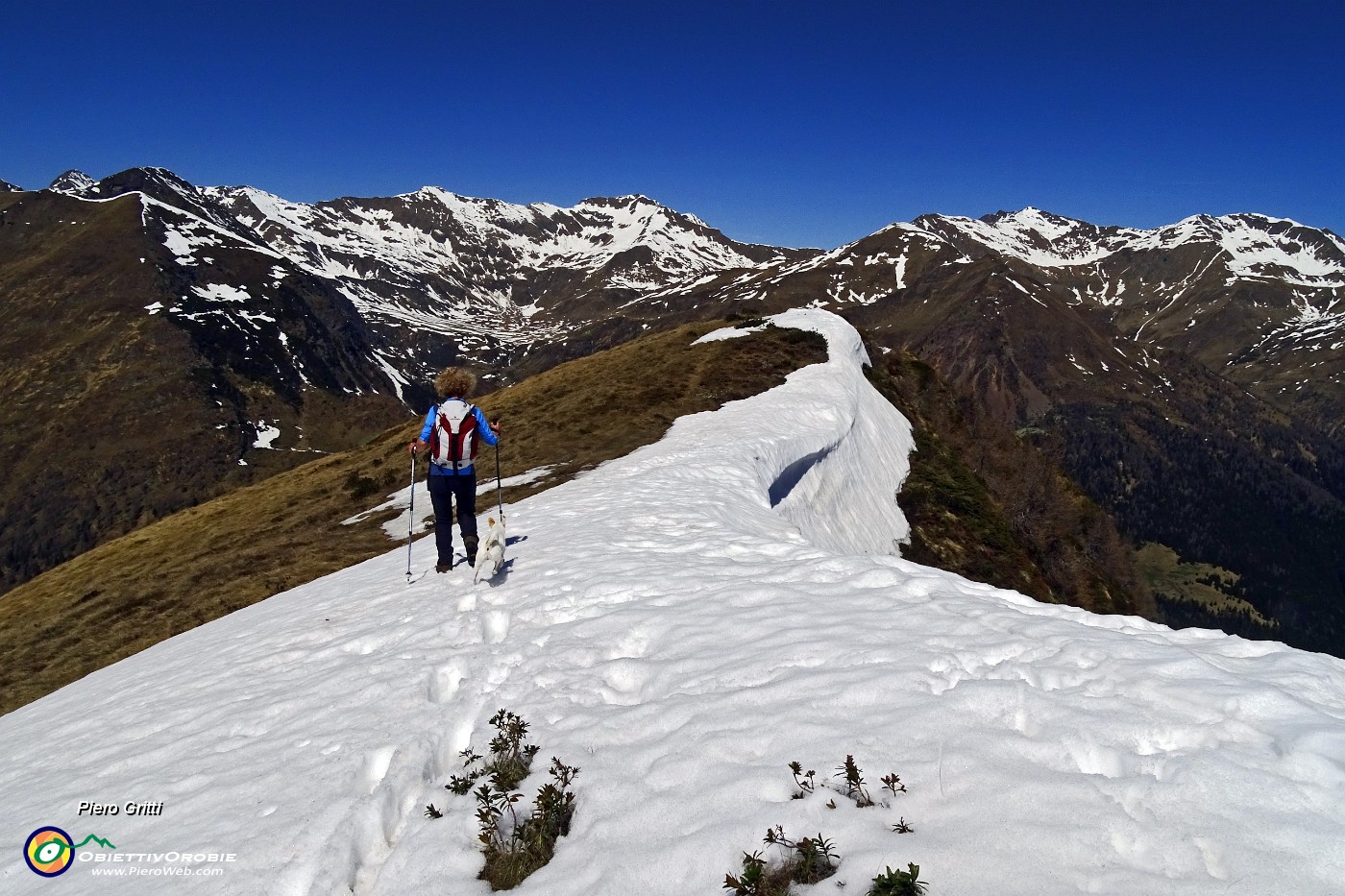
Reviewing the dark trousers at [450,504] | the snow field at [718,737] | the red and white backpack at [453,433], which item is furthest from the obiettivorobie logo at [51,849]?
the red and white backpack at [453,433]

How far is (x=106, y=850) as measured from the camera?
6145mm

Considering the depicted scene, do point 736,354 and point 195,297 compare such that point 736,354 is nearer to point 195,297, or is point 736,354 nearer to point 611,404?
point 611,404

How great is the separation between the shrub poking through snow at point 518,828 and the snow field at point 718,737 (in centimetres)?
15

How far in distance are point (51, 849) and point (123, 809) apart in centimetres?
57

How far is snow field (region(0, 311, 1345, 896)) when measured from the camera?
4715mm

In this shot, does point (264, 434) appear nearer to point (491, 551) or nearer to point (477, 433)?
point (477, 433)

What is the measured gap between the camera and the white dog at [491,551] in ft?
39.9

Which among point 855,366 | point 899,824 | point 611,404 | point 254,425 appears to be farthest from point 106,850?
point 254,425

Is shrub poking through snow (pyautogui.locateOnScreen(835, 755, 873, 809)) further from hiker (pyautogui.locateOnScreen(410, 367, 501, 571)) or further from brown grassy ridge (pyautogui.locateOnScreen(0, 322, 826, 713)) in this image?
brown grassy ridge (pyautogui.locateOnScreen(0, 322, 826, 713))

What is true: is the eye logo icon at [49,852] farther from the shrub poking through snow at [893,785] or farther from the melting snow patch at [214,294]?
the melting snow patch at [214,294]

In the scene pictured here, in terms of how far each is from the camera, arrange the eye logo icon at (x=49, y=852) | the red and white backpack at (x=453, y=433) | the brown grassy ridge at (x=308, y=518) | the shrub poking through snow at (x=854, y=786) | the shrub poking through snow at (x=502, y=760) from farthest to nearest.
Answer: the brown grassy ridge at (x=308, y=518) → the red and white backpack at (x=453, y=433) → the shrub poking through snow at (x=502, y=760) → the eye logo icon at (x=49, y=852) → the shrub poking through snow at (x=854, y=786)

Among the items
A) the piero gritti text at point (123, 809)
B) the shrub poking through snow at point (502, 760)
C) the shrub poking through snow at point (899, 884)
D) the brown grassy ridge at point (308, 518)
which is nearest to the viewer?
the shrub poking through snow at point (899, 884)

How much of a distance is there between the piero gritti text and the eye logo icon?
289 mm

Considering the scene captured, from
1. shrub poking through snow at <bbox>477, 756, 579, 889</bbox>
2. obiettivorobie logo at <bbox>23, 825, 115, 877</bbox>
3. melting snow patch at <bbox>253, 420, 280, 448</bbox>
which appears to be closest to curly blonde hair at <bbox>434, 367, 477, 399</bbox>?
obiettivorobie logo at <bbox>23, 825, 115, 877</bbox>
